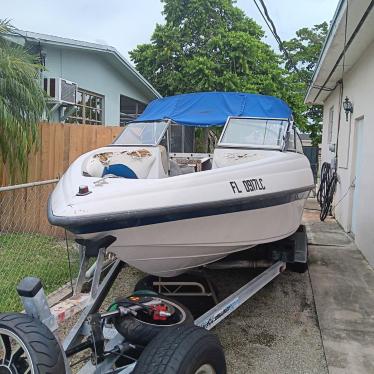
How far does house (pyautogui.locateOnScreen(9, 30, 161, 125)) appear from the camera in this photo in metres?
8.97

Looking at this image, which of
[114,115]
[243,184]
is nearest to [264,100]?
[243,184]

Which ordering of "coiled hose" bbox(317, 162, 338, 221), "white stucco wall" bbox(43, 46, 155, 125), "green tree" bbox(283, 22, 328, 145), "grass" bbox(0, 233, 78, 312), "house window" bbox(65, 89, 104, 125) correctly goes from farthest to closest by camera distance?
"green tree" bbox(283, 22, 328, 145)
"house window" bbox(65, 89, 104, 125)
"white stucco wall" bbox(43, 46, 155, 125)
"coiled hose" bbox(317, 162, 338, 221)
"grass" bbox(0, 233, 78, 312)

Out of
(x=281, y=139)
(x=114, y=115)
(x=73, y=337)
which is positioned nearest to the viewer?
(x=73, y=337)

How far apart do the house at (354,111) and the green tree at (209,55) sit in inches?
338

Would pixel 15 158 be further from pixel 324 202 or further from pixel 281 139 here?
pixel 324 202

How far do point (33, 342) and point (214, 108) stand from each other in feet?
17.3

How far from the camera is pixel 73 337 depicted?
112 inches

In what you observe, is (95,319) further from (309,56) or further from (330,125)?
(309,56)

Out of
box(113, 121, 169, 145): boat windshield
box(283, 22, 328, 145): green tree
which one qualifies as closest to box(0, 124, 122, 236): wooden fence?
box(113, 121, 169, 145): boat windshield

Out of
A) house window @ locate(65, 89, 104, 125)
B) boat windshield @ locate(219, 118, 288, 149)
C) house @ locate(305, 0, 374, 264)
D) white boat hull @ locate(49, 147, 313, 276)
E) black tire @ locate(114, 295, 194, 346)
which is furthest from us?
house window @ locate(65, 89, 104, 125)

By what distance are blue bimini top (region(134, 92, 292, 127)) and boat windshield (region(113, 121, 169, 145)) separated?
62.0 inches

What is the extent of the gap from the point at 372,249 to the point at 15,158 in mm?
5189

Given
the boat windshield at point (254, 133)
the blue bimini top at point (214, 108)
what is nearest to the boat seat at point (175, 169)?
the boat windshield at point (254, 133)

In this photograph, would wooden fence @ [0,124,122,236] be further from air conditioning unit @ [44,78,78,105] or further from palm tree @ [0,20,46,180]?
air conditioning unit @ [44,78,78,105]
